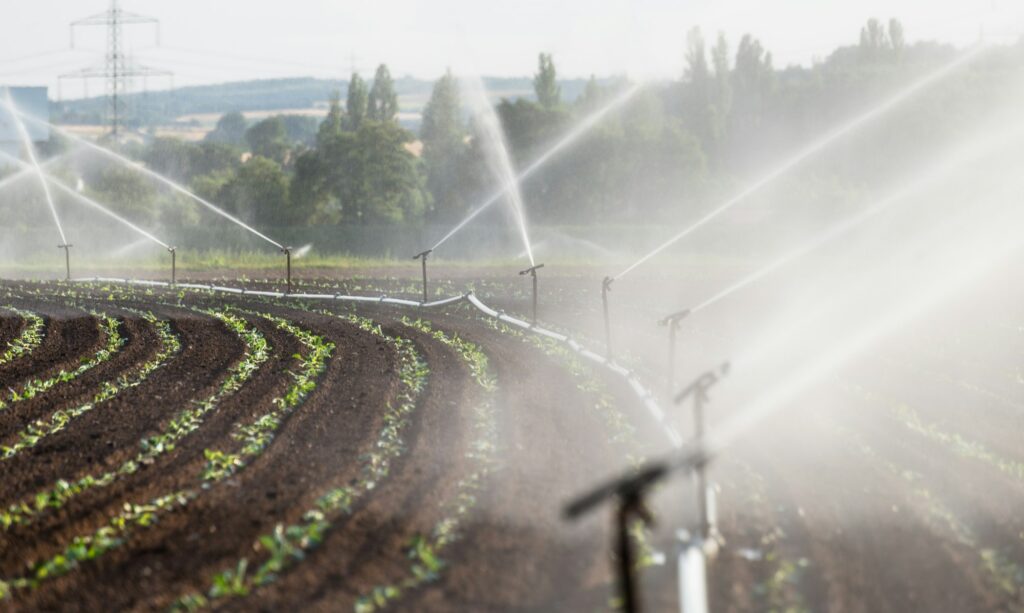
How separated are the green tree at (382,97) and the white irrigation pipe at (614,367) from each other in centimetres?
6741

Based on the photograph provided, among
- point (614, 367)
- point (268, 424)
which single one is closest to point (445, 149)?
point (614, 367)

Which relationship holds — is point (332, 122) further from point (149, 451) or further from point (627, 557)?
point (627, 557)

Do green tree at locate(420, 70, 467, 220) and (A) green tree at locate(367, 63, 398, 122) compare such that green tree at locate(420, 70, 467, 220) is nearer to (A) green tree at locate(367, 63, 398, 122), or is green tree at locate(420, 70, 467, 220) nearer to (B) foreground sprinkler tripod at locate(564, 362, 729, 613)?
(A) green tree at locate(367, 63, 398, 122)

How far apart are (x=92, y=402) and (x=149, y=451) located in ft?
10.6

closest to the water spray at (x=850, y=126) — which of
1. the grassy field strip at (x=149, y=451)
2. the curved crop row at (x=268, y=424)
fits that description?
the curved crop row at (x=268, y=424)

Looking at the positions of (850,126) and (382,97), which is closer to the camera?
(850,126)

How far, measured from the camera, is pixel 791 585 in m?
8.28

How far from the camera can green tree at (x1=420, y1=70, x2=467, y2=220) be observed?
250 feet

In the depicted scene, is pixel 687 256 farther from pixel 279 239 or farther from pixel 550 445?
pixel 550 445

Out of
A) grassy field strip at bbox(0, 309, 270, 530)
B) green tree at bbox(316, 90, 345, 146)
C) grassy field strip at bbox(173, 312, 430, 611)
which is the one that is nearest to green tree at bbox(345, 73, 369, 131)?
green tree at bbox(316, 90, 345, 146)

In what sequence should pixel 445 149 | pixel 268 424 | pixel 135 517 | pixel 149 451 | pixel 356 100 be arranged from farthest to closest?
pixel 356 100, pixel 445 149, pixel 268 424, pixel 149 451, pixel 135 517

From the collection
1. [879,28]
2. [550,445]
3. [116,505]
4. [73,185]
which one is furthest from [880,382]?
[879,28]

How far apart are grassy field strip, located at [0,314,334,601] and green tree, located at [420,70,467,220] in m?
61.0

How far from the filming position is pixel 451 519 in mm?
9805
